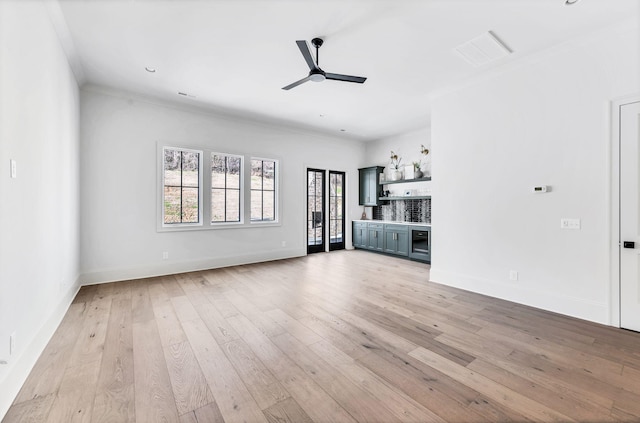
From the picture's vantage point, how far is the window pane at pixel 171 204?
16.5 feet

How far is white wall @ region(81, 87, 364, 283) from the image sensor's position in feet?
14.3

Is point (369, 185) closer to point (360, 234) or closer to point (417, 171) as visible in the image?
point (360, 234)

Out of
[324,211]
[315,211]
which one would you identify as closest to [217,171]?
[315,211]

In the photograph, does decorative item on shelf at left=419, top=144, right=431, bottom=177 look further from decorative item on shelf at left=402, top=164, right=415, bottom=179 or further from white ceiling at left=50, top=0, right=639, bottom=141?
white ceiling at left=50, top=0, right=639, bottom=141

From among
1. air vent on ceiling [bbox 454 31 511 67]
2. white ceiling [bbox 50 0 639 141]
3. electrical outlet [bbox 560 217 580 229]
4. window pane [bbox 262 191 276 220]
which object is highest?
white ceiling [bbox 50 0 639 141]

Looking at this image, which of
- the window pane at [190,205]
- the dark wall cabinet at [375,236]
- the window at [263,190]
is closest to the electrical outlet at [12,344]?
the window pane at [190,205]

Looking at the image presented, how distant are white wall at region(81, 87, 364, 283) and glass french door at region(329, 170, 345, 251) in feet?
6.29

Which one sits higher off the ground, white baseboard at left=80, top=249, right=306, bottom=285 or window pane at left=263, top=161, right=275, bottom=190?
window pane at left=263, top=161, right=275, bottom=190

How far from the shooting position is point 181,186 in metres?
5.20

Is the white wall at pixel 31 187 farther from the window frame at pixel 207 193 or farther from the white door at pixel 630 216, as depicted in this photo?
the white door at pixel 630 216

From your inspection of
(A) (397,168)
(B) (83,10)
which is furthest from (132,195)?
(A) (397,168)

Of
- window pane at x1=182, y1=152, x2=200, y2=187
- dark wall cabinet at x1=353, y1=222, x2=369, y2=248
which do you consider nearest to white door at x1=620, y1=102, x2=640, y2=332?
dark wall cabinet at x1=353, y1=222, x2=369, y2=248

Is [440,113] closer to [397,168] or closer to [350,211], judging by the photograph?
[397,168]

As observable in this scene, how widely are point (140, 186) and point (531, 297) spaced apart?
5.96 metres
